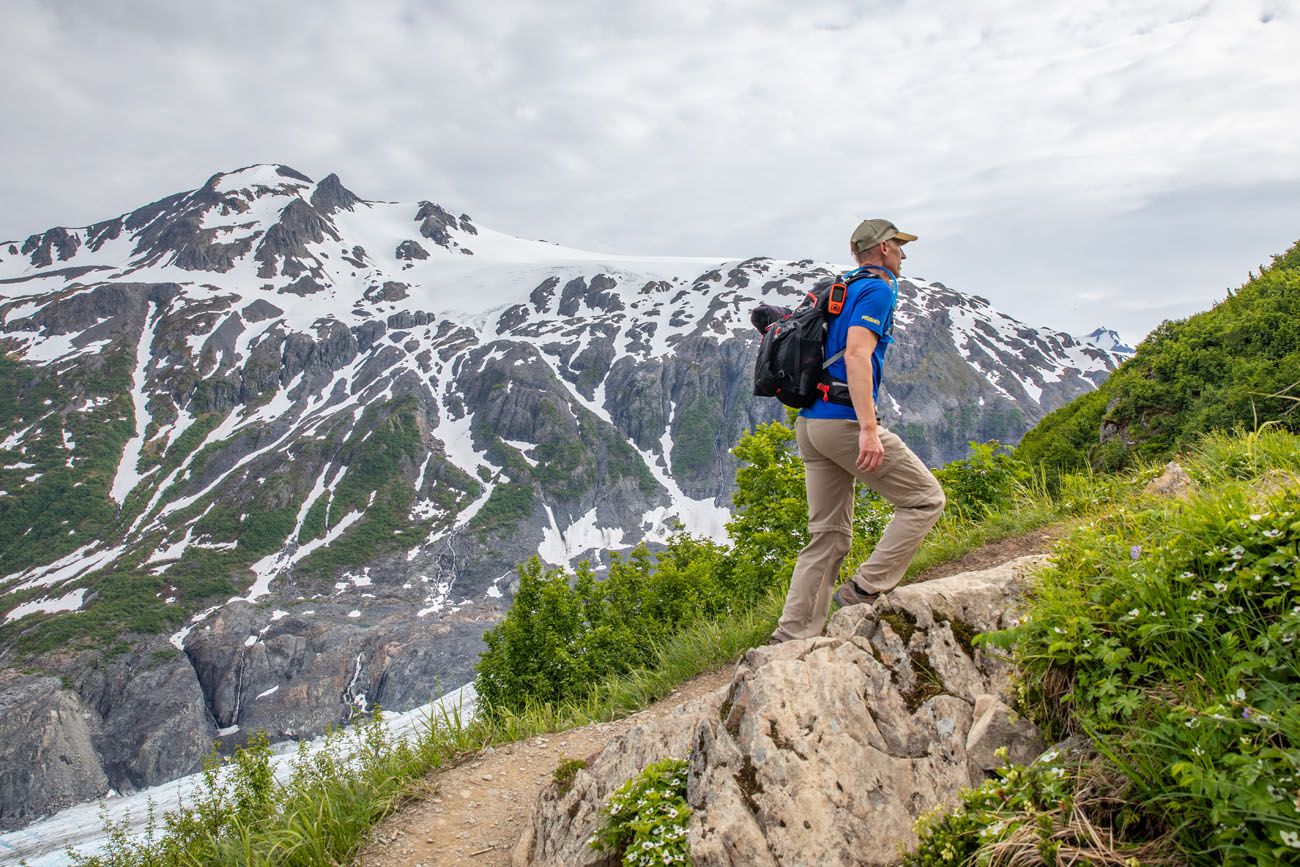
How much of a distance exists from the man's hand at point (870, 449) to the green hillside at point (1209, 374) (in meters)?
5.10

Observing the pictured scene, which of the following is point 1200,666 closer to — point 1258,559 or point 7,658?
point 1258,559

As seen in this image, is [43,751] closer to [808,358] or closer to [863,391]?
[808,358]

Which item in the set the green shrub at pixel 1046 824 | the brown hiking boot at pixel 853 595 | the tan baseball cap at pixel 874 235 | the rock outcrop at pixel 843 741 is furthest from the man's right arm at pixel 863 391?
the green shrub at pixel 1046 824

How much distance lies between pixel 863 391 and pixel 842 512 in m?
1.15

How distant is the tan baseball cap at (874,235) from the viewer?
550cm

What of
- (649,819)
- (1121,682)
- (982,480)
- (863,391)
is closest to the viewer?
(1121,682)

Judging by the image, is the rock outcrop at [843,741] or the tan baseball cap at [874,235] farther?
the tan baseball cap at [874,235]

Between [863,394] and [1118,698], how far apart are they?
2611 mm

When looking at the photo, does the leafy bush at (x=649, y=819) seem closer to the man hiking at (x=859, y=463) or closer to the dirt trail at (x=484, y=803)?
the dirt trail at (x=484, y=803)

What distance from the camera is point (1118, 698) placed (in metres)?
2.84

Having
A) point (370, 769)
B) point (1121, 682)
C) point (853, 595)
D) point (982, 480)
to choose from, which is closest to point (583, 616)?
point (982, 480)

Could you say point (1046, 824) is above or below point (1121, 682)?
below

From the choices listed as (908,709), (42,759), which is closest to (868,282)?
(908,709)

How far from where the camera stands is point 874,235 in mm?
5523
